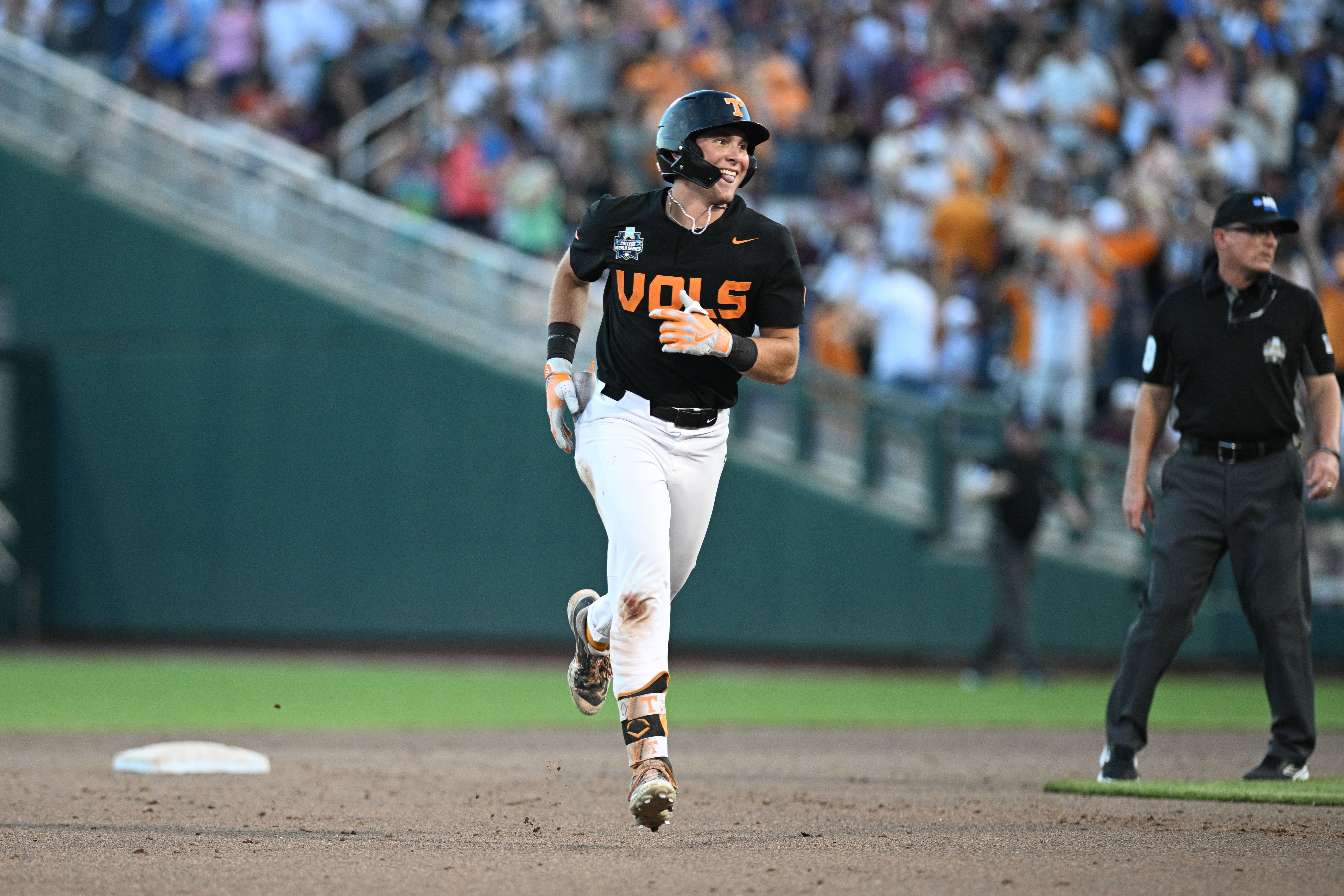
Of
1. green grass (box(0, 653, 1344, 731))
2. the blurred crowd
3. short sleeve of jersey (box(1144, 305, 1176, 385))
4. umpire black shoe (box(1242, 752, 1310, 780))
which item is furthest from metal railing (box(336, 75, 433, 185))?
umpire black shoe (box(1242, 752, 1310, 780))

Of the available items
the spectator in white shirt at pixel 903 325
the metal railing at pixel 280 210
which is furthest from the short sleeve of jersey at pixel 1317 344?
the metal railing at pixel 280 210

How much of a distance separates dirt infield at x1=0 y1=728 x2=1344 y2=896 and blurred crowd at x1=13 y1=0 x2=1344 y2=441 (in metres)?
7.06

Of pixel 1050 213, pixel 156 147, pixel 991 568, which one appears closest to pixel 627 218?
pixel 991 568

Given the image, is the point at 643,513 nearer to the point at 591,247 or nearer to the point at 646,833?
the point at 591,247

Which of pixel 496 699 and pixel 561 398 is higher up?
pixel 561 398

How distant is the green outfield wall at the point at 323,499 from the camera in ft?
58.9

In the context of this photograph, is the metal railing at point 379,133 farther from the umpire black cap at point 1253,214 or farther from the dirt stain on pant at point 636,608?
the dirt stain on pant at point 636,608

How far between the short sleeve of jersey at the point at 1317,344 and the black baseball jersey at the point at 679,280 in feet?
8.76

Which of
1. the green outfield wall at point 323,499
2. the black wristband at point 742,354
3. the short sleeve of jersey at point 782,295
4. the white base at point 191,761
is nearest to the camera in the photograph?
the black wristband at point 742,354

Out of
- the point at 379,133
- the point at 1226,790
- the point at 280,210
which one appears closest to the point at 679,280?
the point at 1226,790

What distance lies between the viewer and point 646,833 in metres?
6.51

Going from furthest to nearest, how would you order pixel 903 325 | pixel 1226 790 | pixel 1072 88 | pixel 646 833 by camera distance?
pixel 1072 88
pixel 903 325
pixel 1226 790
pixel 646 833

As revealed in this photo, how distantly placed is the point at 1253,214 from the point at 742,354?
288cm

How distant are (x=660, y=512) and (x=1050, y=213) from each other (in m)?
11.5
